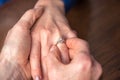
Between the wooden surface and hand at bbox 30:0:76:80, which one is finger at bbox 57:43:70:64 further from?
the wooden surface

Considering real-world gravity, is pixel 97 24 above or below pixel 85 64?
below

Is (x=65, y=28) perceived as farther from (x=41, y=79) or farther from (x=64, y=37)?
(x=41, y=79)

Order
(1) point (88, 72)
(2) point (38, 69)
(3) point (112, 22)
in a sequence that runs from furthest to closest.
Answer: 1. (3) point (112, 22)
2. (2) point (38, 69)
3. (1) point (88, 72)

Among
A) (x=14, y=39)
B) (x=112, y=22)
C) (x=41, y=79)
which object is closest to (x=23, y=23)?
(x=14, y=39)

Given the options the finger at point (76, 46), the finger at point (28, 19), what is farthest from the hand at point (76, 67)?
the finger at point (28, 19)

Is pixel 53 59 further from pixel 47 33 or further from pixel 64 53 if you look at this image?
pixel 47 33

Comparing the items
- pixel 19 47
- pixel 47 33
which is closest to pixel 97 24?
pixel 47 33

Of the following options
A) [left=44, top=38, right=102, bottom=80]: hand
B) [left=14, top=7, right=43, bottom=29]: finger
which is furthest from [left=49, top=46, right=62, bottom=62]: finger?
[left=14, top=7, right=43, bottom=29]: finger
